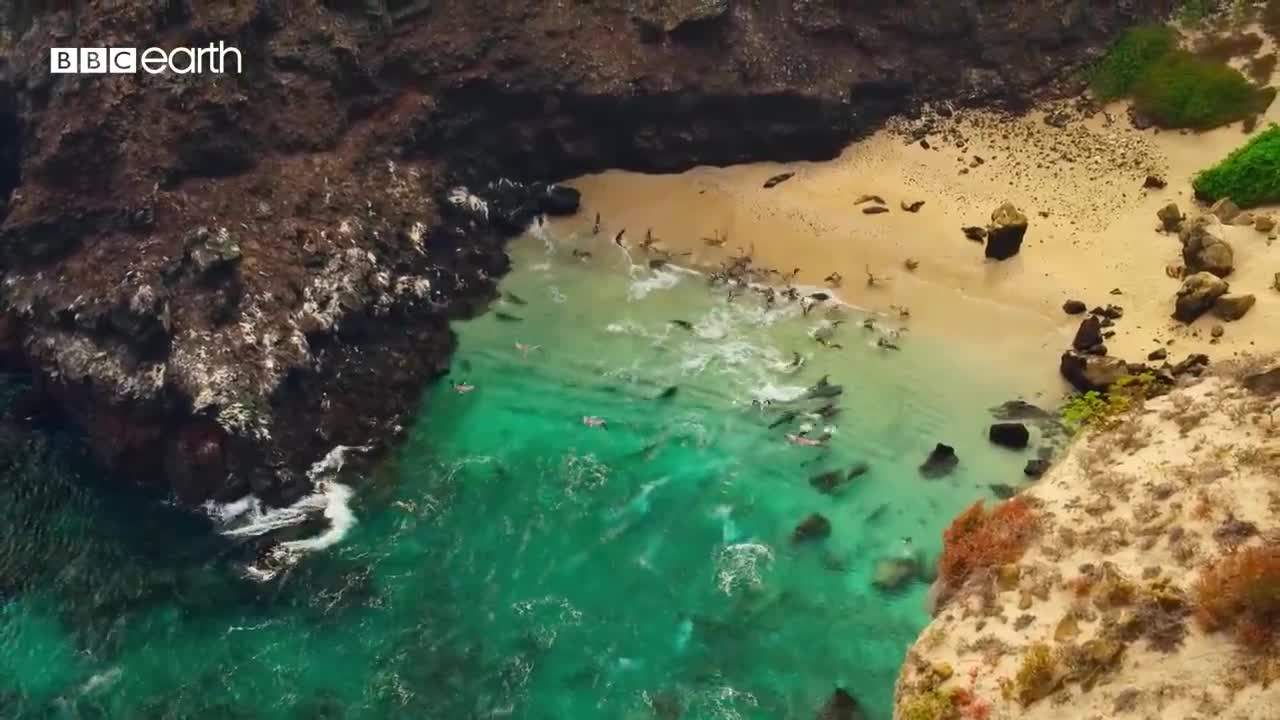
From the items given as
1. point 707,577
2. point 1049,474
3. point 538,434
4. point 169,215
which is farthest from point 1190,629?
point 169,215

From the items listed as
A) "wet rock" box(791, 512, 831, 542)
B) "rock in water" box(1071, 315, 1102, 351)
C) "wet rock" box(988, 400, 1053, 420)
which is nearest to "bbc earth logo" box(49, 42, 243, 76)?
"wet rock" box(791, 512, 831, 542)

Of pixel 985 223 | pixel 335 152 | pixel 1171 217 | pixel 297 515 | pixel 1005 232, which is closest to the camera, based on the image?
pixel 297 515

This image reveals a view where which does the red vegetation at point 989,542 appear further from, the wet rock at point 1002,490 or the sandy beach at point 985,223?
the sandy beach at point 985,223

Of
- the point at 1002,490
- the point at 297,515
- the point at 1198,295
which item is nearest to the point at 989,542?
the point at 1002,490

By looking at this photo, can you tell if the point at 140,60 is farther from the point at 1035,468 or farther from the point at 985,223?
the point at 1035,468

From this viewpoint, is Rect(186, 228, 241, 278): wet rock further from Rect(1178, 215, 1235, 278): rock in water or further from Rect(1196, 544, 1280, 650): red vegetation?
Rect(1178, 215, 1235, 278): rock in water
